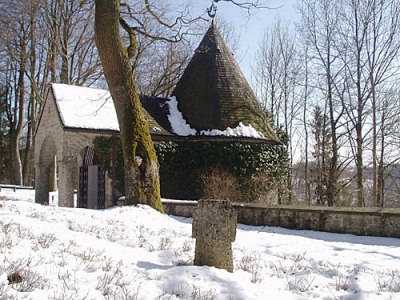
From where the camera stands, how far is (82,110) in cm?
1630

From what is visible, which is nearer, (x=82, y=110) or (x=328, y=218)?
(x=328, y=218)

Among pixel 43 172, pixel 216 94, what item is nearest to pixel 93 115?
pixel 43 172

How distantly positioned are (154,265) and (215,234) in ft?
2.61

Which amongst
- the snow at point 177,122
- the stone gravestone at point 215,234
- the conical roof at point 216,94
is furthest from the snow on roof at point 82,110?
the stone gravestone at point 215,234

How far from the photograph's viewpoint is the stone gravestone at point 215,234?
4797 mm

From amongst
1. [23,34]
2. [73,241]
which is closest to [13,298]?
[73,241]

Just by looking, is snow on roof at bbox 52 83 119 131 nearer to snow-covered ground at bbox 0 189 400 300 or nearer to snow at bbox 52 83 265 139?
snow at bbox 52 83 265 139

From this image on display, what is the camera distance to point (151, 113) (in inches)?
691

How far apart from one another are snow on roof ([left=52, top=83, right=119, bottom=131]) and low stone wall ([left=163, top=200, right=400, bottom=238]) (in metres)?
7.03

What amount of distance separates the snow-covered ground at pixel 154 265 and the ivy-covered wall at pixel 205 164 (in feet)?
27.6

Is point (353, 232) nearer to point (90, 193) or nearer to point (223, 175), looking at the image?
point (223, 175)

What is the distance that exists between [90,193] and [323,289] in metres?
15.4

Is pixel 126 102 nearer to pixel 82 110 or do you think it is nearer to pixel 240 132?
pixel 82 110

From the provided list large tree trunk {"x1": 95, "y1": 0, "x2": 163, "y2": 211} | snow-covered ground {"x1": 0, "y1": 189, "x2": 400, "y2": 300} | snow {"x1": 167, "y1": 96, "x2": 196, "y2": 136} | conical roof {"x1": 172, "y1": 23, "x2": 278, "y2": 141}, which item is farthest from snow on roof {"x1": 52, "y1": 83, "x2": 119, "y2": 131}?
snow-covered ground {"x1": 0, "y1": 189, "x2": 400, "y2": 300}
